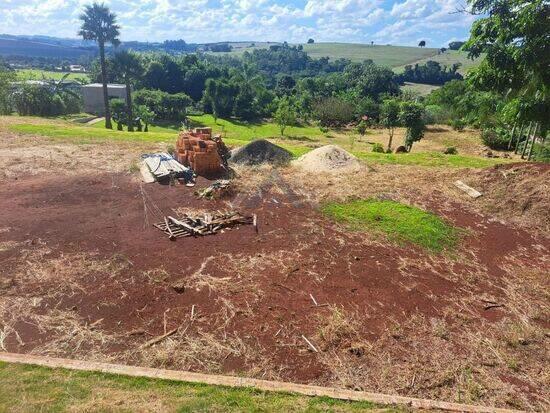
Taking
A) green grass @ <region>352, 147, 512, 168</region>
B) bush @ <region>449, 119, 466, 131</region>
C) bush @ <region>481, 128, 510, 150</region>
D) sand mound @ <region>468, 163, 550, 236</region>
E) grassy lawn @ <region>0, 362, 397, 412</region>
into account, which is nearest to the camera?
grassy lawn @ <region>0, 362, 397, 412</region>

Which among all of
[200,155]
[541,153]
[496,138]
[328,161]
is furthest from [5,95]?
[541,153]

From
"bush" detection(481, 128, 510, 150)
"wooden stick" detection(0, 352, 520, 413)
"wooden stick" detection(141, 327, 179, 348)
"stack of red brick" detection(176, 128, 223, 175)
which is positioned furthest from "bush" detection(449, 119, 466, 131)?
"wooden stick" detection(141, 327, 179, 348)

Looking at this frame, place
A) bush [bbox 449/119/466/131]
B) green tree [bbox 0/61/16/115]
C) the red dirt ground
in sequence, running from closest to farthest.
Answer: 1. the red dirt ground
2. green tree [bbox 0/61/16/115]
3. bush [bbox 449/119/466/131]

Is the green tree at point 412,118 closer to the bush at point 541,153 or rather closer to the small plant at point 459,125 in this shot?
the bush at point 541,153

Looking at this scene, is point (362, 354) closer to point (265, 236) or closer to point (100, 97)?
point (265, 236)

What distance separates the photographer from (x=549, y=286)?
8.23m

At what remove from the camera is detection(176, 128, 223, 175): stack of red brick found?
1370 centimetres

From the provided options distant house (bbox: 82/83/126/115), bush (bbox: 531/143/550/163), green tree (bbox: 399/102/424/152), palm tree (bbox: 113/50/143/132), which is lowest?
distant house (bbox: 82/83/126/115)

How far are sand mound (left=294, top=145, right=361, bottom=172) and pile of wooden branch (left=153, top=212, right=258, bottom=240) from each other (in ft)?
15.3

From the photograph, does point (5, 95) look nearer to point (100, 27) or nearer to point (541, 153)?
point (100, 27)

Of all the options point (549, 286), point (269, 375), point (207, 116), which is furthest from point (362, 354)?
point (207, 116)

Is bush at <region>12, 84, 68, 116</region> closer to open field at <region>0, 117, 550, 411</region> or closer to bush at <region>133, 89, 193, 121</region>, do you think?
bush at <region>133, 89, 193, 121</region>

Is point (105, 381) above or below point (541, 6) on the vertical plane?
below

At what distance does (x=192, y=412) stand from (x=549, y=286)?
7349 mm
